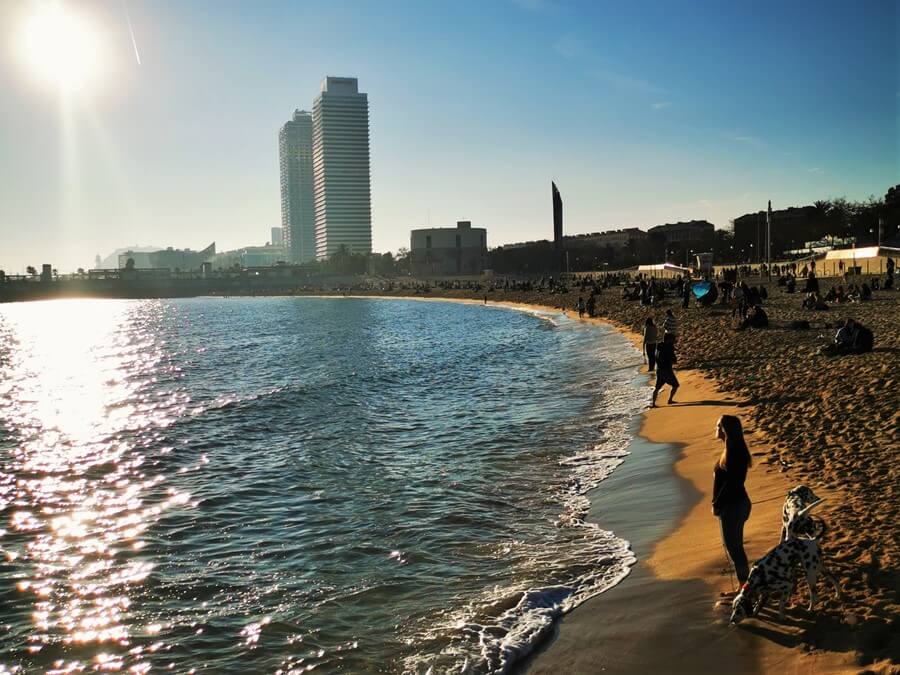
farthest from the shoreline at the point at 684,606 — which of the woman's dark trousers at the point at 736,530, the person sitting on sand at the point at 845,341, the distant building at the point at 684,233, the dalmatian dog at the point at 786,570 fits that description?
the distant building at the point at 684,233

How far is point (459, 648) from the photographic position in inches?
285

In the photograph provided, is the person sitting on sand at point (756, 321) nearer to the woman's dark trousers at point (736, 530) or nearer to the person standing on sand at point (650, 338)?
the person standing on sand at point (650, 338)

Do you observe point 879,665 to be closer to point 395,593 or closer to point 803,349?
point 395,593

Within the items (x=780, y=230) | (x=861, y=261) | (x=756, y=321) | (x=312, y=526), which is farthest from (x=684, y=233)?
(x=312, y=526)

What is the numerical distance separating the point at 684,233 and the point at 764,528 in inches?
7307

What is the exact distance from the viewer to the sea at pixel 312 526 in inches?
303

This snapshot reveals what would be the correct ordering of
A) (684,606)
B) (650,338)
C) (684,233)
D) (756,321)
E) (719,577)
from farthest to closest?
1. (684,233)
2. (756,321)
3. (650,338)
4. (719,577)
5. (684,606)

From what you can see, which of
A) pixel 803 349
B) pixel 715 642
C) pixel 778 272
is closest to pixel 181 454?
pixel 715 642

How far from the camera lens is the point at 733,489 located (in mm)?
6945

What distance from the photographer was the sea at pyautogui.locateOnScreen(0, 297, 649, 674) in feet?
25.2

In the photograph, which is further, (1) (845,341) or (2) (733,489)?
(1) (845,341)

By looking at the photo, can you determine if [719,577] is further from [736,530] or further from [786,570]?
[786,570]

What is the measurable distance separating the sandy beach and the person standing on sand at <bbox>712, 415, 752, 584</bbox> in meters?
0.64

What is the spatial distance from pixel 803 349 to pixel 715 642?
697 inches
